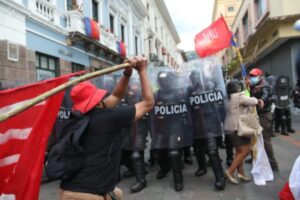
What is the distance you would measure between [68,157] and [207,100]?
3.49 meters

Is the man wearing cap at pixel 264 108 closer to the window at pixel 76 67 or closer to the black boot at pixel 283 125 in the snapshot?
the black boot at pixel 283 125

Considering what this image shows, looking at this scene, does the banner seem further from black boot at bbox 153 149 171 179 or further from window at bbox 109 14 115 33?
window at bbox 109 14 115 33

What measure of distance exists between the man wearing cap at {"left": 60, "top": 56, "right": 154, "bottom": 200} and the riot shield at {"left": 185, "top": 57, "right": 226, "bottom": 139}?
306 centimetres

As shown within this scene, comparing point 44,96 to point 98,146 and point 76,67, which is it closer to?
point 98,146

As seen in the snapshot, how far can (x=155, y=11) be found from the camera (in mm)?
35469

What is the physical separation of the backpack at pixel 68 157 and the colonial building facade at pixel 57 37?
14.9 feet

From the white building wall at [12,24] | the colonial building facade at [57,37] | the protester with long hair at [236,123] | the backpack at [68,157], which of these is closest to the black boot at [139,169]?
the protester with long hair at [236,123]

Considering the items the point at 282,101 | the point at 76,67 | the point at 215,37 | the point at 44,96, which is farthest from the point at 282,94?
the point at 44,96

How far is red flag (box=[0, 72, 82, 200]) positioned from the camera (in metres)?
2.61

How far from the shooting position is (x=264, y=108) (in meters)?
A: 6.35

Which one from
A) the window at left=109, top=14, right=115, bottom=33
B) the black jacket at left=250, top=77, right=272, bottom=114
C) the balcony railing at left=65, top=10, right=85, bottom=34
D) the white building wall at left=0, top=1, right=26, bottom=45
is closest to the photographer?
the black jacket at left=250, top=77, right=272, bottom=114

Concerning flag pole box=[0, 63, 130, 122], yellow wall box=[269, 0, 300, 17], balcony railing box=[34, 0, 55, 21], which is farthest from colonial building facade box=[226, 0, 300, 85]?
flag pole box=[0, 63, 130, 122]

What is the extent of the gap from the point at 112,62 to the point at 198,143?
14345 millimetres

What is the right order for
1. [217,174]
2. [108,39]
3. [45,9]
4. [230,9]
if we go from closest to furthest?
[217,174]
[45,9]
[108,39]
[230,9]
